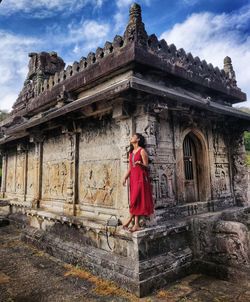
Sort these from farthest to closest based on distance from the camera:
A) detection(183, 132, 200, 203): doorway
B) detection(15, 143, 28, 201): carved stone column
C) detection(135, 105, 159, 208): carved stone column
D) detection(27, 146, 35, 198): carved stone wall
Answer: detection(15, 143, 28, 201): carved stone column → detection(27, 146, 35, 198): carved stone wall → detection(183, 132, 200, 203): doorway → detection(135, 105, 159, 208): carved stone column

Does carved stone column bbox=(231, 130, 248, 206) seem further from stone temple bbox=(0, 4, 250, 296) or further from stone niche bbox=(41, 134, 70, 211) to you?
stone niche bbox=(41, 134, 70, 211)

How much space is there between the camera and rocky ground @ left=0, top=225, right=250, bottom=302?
4.10m

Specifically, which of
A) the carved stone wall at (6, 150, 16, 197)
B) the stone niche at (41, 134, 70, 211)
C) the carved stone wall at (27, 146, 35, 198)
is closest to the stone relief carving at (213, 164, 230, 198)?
the stone niche at (41, 134, 70, 211)

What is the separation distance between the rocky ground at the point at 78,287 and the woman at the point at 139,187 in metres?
1.16

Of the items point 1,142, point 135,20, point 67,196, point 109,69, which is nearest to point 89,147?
point 67,196

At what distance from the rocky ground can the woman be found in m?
1.16

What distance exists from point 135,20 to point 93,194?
3.93 m

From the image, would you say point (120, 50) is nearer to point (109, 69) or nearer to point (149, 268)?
point (109, 69)

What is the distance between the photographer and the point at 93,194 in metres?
6.07

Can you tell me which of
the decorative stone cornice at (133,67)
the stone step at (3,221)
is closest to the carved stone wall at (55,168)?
the decorative stone cornice at (133,67)

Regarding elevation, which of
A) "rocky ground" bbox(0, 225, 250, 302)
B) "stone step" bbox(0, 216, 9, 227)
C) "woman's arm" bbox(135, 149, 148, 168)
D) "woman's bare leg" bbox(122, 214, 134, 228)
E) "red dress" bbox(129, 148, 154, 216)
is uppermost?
"woman's arm" bbox(135, 149, 148, 168)

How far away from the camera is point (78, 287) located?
4.57 meters

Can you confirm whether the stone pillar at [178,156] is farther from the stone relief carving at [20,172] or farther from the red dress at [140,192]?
the stone relief carving at [20,172]

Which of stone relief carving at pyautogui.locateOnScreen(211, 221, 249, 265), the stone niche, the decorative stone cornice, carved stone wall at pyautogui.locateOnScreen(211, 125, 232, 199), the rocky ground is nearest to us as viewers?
the rocky ground
